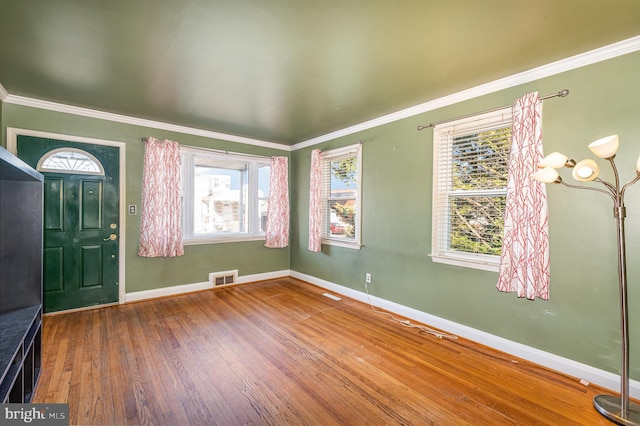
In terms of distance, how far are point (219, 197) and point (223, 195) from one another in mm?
73

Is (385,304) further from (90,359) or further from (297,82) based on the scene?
(90,359)

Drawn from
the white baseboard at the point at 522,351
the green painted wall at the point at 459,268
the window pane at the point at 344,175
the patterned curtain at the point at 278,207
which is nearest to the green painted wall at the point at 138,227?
the green painted wall at the point at 459,268

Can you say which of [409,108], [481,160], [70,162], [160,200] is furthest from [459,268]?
[70,162]

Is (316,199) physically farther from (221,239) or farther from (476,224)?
(476,224)

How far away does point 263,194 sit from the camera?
4.98m

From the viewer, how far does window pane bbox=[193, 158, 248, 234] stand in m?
4.32

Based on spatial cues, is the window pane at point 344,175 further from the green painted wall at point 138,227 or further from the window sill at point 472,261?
the window sill at point 472,261

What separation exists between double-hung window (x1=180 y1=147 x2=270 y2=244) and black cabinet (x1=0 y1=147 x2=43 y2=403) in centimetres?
218

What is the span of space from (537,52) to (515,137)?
61 cm

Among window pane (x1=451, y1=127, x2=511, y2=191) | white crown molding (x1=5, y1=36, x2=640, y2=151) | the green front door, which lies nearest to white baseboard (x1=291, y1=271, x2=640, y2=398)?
window pane (x1=451, y1=127, x2=511, y2=191)

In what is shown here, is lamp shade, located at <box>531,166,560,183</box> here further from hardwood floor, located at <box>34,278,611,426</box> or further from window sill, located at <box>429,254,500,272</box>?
hardwood floor, located at <box>34,278,611,426</box>

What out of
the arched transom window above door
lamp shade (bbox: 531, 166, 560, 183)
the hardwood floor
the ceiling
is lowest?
the hardwood floor

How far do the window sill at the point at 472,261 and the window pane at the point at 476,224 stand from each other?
0.08 meters

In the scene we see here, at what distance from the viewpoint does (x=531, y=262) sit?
221cm
